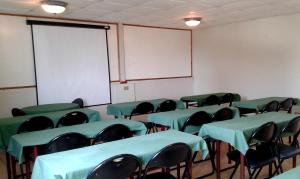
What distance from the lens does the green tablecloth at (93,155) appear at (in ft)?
6.33

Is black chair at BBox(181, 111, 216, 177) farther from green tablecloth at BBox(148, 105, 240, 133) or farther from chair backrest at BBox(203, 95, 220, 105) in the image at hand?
chair backrest at BBox(203, 95, 220, 105)

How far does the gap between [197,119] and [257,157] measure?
102 centimetres

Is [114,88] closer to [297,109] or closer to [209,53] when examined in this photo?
[209,53]

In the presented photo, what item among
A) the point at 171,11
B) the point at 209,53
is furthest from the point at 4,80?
the point at 209,53

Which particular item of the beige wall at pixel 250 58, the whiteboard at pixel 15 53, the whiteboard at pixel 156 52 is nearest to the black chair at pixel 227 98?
the beige wall at pixel 250 58

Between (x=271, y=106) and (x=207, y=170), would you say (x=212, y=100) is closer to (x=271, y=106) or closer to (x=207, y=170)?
(x=271, y=106)

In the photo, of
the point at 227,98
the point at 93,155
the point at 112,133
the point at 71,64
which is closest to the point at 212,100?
the point at 227,98

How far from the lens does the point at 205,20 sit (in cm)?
652

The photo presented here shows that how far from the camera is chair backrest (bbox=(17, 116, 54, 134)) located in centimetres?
364

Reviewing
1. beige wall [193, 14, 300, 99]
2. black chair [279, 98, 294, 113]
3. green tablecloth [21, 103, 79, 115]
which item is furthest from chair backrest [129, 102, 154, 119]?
beige wall [193, 14, 300, 99]

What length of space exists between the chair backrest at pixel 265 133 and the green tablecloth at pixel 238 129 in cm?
9

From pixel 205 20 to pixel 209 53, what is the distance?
4.85 feet

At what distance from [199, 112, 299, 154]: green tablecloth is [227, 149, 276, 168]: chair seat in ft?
0.44

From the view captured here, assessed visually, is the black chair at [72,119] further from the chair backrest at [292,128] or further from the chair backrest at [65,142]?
the chair backrest at [292,128]
